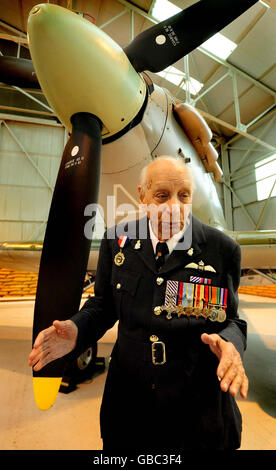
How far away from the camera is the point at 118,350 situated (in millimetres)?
1073

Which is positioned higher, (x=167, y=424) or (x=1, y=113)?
(x=1, y=113)

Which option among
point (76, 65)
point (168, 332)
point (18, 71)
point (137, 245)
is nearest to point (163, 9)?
point (18, 71)

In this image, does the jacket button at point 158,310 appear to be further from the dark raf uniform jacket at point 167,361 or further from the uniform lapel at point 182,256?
the uniform lapel at point 182,256

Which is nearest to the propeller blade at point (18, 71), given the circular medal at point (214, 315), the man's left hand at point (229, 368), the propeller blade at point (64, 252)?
the propeller blade at point (64, 252)

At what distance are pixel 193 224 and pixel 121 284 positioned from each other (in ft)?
1.39

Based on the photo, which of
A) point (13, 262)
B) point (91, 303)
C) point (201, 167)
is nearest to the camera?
point (91, 303)

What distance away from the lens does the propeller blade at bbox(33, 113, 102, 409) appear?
4.64 feet

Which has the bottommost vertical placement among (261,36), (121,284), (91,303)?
(91,303)

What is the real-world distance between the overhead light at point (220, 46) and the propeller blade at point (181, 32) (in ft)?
26.9

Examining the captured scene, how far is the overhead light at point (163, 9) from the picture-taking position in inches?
302

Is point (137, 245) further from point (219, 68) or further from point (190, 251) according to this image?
point (219, 68)

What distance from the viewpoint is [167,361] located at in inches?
36.3

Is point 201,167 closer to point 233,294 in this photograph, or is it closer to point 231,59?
point 233,294
